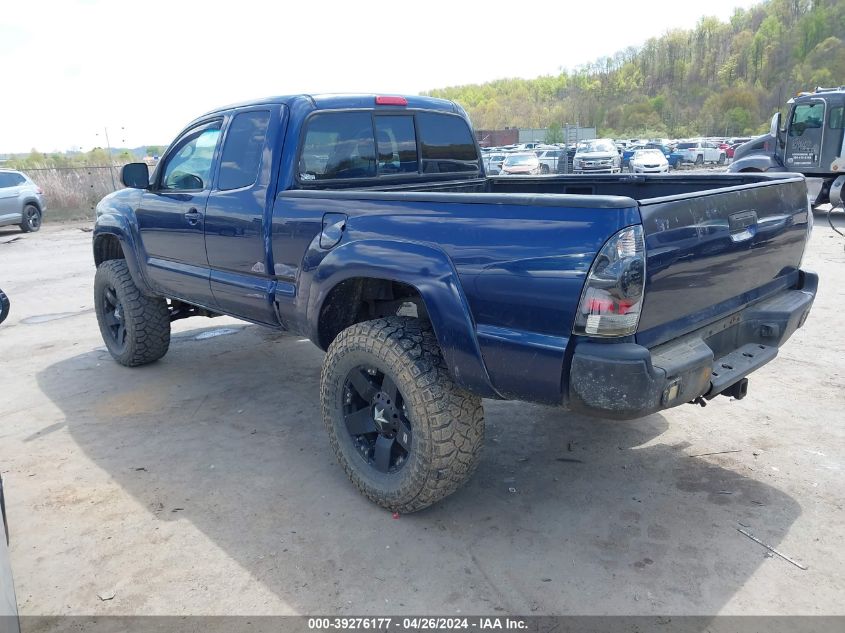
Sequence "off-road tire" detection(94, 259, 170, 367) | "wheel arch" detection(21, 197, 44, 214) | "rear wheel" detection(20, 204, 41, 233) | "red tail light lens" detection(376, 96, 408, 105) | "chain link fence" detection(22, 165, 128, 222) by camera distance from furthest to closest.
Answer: "chain link fence" detection(22, 165, 128, 222) < "rear wheel" detection(20, 204, 41, 233) < "wheel arch" detection(21, 197, 44, 214) < "off-road tire" detection(94, 259, 170, 367) < "red tail light lens" detection(376, 96, 408, 105)

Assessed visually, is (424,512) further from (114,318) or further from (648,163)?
(648,163)

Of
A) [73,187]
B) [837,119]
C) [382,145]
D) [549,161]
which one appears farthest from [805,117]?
[73,187]

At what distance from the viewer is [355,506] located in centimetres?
337

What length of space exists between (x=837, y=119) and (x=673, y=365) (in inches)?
572

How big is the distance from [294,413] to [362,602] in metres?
2.13

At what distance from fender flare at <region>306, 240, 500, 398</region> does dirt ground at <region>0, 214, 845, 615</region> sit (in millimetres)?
822

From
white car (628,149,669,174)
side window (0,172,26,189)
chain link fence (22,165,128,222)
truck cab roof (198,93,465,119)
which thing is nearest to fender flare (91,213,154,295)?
truck cab roof (198,93,465,119)

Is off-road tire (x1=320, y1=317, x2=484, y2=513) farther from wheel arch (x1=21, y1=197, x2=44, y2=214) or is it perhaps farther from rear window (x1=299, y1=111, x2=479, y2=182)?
wheel arch (x1=21, y1=197, x2=44, y2=214)

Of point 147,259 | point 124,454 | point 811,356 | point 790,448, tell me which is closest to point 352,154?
point 147,259

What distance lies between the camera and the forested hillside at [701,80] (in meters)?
79.6

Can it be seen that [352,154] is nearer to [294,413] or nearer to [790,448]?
[294,413]

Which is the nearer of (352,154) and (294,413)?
(352,154)

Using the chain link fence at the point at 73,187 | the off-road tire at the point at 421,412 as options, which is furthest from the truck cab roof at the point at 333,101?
the chain link fence at the point at 73,187

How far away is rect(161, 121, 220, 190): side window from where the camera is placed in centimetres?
440
